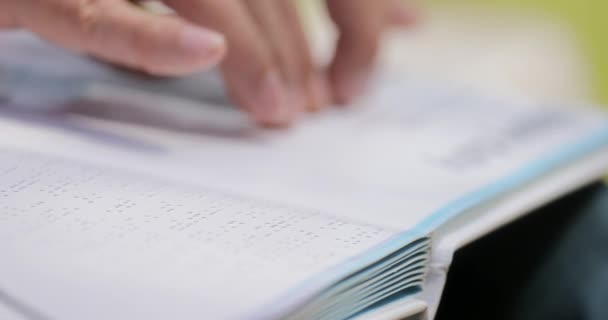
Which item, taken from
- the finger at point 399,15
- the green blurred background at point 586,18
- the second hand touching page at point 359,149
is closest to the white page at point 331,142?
the second hand touching page at point 359,149

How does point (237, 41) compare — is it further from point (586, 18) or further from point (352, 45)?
point (586, 18)

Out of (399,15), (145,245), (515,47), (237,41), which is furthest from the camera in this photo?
(515,47)

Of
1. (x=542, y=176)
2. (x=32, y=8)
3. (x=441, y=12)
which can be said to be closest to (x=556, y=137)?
(x=542, y=176)

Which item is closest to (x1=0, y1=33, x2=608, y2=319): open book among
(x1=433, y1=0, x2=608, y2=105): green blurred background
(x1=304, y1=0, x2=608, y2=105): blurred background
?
(x1=304, y1=0, x2=608, y2=105): blurred background

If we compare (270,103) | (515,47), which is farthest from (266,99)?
(515,47)

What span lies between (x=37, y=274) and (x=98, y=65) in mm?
224

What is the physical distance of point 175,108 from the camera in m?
0.38

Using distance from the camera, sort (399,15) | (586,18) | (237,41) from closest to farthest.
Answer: (237,41) < (399,15) < (586,18)

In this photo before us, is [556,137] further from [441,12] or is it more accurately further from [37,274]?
[441,12]

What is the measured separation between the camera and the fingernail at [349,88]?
424 mm

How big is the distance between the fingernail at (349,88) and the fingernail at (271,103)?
0.06m

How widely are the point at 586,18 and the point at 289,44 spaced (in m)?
0.61

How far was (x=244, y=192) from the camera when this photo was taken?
28cm

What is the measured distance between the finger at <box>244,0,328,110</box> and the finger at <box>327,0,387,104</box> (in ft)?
0.07
